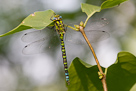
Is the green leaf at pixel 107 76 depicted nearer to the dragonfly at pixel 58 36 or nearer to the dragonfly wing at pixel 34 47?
the dragonfly at pixel 58 36

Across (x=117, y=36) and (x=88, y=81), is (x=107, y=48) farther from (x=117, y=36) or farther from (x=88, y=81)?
(x=88, y=81)

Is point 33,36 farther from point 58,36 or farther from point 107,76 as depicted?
point 107,76

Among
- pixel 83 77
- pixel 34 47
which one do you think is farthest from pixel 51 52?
pixel 83 77

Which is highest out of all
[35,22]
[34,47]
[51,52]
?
[35,22]

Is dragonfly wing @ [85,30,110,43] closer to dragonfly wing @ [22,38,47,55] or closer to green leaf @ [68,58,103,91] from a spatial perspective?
dragonfly wing @ [22,38,47,55]

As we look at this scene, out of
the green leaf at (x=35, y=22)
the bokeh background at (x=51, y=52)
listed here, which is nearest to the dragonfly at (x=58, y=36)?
the green leaf at (x=35, y=22)

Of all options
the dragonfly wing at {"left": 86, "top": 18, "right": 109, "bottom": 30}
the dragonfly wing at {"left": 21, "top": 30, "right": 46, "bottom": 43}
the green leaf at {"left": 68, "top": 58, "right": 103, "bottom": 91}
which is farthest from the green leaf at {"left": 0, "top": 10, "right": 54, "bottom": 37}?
the dragonfly wing at {"left": 86, "top": 18, "right": 109, "bottom": 30}

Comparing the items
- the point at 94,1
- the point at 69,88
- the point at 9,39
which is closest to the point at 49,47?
the point at 69,88
